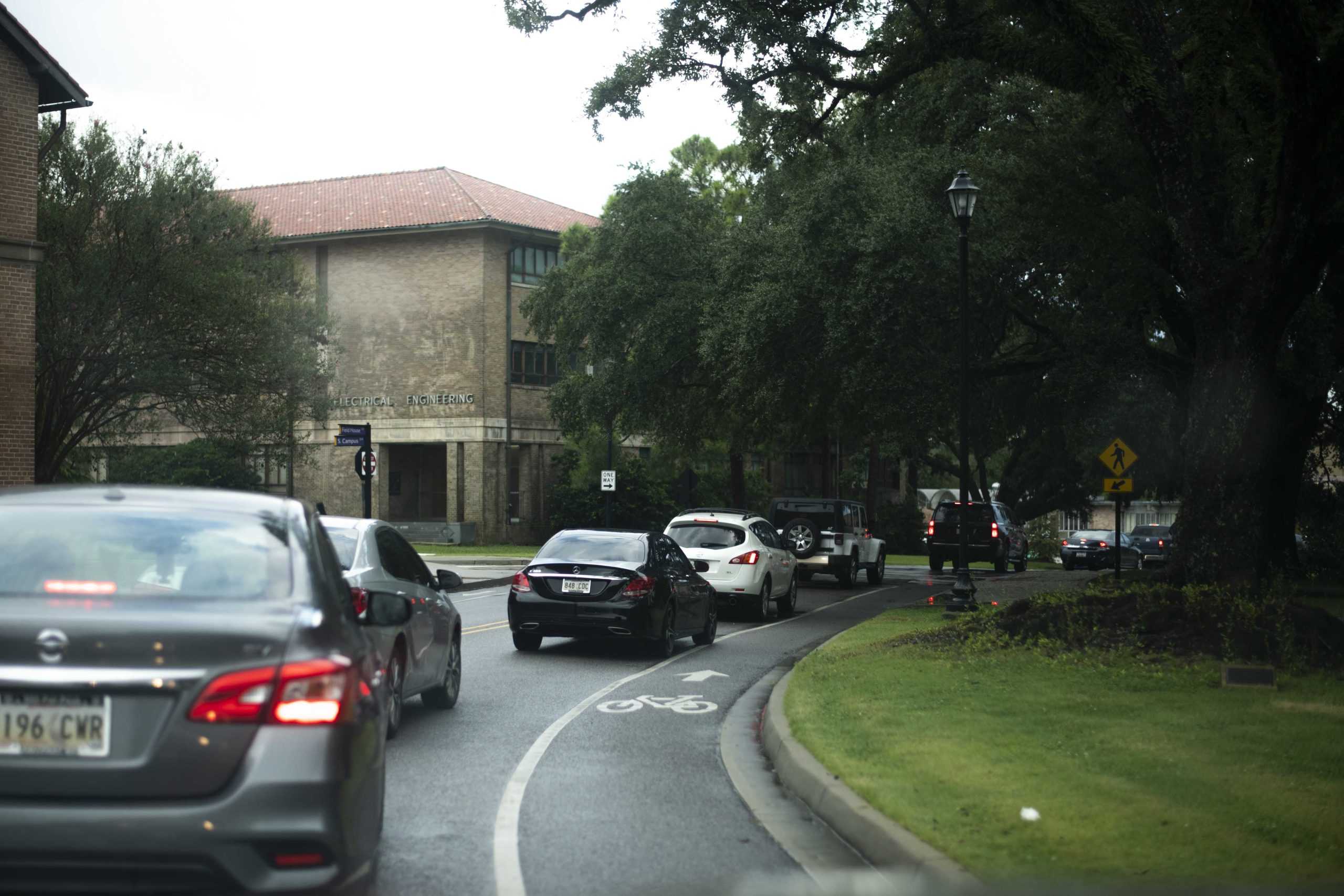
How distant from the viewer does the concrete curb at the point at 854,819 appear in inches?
230

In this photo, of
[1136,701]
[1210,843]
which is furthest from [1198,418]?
[1210,843]

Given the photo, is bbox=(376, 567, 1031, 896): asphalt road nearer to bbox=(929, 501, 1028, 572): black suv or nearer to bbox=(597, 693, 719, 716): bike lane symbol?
bbox=(597, 693, 719, 716): bike lane symbol

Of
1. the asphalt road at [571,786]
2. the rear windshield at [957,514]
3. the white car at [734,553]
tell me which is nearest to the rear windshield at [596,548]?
the asphalt road at [571,786]

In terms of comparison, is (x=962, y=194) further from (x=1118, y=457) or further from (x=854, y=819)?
(x=854, y=819)

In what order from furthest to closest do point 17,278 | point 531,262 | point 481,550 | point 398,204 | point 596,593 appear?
1. point 398,204
2. point 531,262
3. point 481,550
4. point 17,278
5. point 596,593

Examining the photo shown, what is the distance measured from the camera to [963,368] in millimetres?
20578

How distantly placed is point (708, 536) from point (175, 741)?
1771 centimetres

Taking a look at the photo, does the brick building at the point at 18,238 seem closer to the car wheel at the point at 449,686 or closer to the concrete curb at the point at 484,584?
the concrete curb at the point at 484,584

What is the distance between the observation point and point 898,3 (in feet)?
61.9

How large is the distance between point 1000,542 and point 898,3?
20346mm

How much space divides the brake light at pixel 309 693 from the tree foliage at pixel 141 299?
29.8 metres

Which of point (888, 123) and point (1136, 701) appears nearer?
point (1136, 701)

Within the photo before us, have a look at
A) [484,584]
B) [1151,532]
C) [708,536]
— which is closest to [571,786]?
[708,536]

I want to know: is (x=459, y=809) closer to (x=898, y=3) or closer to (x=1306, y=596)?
(x=898, y=3)
